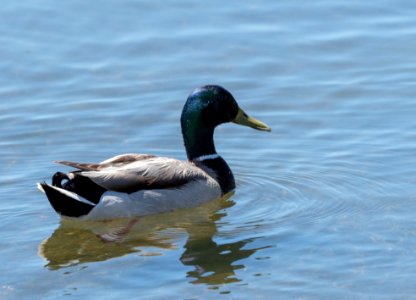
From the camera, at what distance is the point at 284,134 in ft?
44.3

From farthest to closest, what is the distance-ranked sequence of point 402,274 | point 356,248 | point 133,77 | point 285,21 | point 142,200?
point 285,21, point 133,77, point 142,200, point 356,248, point 402,274

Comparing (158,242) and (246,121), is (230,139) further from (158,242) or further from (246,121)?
(158,242)

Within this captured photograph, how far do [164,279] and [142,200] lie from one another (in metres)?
1.96

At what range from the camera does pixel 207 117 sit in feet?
42.0

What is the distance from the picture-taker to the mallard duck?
1152 cm

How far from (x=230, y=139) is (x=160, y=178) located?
1906 mm

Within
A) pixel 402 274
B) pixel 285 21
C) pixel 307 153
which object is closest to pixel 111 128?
pixel 307 153

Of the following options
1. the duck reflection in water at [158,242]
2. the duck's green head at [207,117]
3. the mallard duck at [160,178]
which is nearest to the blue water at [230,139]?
the duck reflection in water at [158,242]

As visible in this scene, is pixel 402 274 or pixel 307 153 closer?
pixel 402 274

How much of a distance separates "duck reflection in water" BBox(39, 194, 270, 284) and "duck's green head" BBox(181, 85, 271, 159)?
821 millimetres

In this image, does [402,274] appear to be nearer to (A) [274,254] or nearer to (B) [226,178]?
(A) [274,254]

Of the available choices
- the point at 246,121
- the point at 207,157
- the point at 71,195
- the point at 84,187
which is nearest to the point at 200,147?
the point at 207,157

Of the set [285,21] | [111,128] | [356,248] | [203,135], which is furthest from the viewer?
[285,21]

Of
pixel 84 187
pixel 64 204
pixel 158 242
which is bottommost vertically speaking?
pixel 158 242
